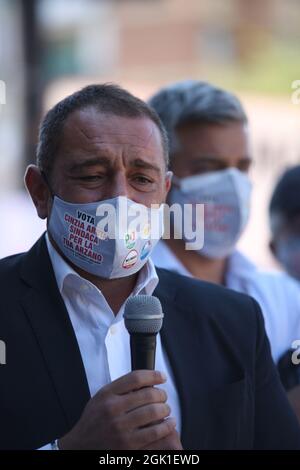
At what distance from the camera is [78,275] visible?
2.74 metres

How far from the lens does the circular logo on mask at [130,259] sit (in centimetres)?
273

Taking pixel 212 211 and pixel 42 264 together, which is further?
pixel 212 211

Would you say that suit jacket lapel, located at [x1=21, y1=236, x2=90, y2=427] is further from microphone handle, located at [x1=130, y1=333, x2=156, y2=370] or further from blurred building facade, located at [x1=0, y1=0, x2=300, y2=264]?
blurred building facade, located at [x1=0, y1=0, x2=300, y2=264]

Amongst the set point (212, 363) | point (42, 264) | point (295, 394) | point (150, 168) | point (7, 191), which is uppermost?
point (150, 168)

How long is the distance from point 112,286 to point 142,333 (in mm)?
481

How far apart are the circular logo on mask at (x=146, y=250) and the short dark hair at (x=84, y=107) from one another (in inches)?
13.0

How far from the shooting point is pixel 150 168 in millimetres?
2805

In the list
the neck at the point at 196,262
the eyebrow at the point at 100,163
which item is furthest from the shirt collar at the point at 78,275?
the neck at the point at 196,262

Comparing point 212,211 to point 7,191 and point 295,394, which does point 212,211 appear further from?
point 7,191

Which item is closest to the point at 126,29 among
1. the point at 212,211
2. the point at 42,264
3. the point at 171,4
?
the point at 171,4

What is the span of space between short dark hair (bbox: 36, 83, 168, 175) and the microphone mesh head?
64cm

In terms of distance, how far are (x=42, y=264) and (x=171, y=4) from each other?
19.3 m

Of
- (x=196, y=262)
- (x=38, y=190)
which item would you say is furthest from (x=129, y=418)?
(x=196, y=262)
